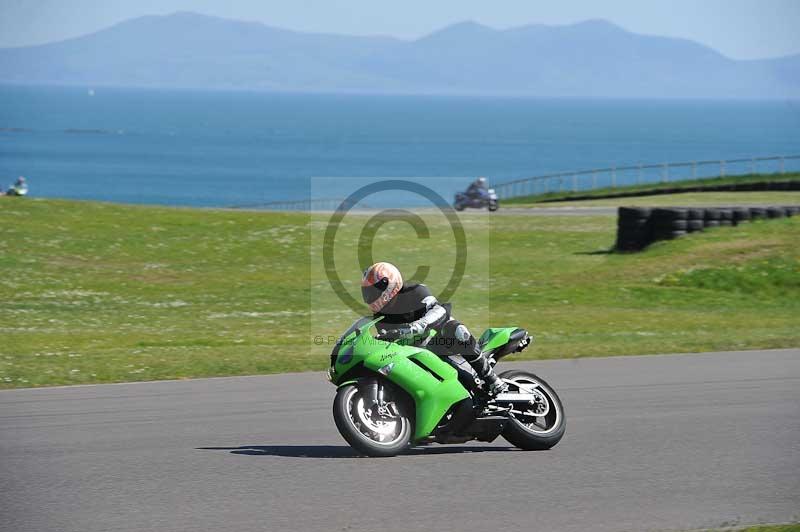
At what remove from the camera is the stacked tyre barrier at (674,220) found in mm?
26734

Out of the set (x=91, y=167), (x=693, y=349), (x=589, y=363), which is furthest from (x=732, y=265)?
(x=91, y=167)

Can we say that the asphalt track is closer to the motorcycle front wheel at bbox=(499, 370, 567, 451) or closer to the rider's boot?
the motorcycle front wheel at bbox=(499, 370, 567, 451)

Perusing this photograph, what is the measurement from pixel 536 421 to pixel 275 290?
13.9 meters

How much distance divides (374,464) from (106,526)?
2273mm

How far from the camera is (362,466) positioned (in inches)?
328

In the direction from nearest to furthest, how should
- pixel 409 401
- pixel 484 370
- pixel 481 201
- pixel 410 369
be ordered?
pixel 410 369, pixel 409 401, pixel 484 370, pixel 481 201

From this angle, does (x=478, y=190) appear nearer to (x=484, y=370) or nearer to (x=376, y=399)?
(x=484, y=370)

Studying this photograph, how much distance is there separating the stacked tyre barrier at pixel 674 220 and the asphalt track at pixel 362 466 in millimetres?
15007

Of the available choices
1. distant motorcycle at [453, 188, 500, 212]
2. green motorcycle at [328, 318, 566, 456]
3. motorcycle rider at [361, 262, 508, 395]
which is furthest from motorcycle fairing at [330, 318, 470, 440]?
distant motorcycle at [453, 188, 500, 212]

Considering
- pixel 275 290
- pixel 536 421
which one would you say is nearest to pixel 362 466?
pixel 536 421

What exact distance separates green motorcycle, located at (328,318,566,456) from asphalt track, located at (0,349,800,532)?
0.16m

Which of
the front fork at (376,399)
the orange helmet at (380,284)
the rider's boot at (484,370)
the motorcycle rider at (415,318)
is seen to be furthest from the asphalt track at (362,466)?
the orange helmet at (380,284)

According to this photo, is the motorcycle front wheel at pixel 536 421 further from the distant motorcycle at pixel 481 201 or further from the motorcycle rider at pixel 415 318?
the distant motorcycle at pixel 481 201

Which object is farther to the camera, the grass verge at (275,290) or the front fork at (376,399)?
the grass verge at (275,290)
